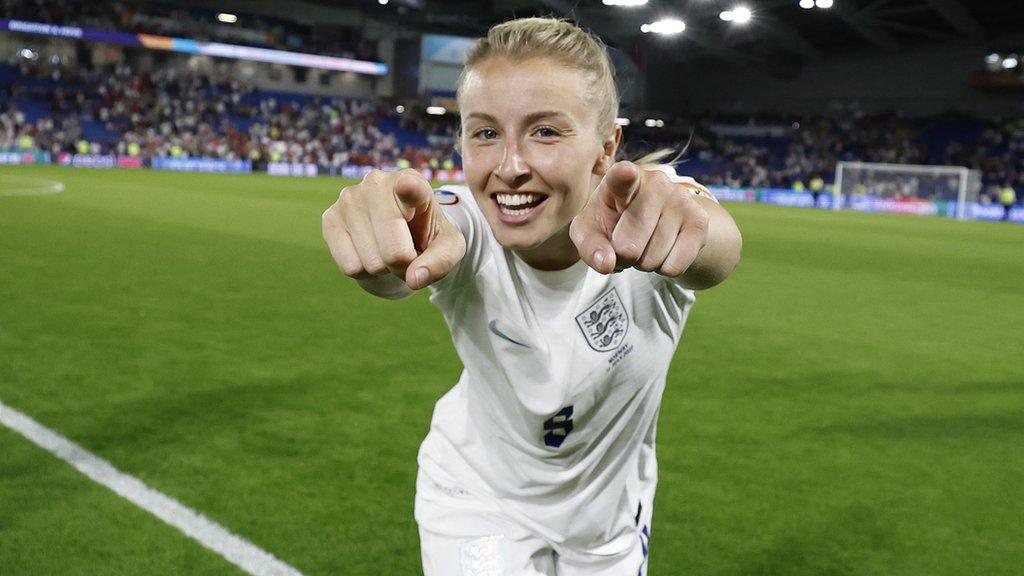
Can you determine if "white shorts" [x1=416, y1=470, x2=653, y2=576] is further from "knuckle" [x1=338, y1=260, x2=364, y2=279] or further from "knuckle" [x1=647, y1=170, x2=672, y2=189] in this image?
"knuckle" [x1=647, y1=170, x2=672, y2=189]

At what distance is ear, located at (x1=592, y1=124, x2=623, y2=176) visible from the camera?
2.02m

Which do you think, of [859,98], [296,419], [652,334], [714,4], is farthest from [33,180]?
[859,98]

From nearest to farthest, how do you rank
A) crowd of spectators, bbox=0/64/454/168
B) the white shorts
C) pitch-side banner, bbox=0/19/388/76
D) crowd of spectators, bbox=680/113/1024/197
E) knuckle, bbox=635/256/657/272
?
knuckle, bbox=635/256/657/272 → the white shorts → crowd of spectators, bbox=0/64/454/168 → crowd of spectators, bbox=680/113/1024/197 → pitch-side banner, bbox=0/19/388/76

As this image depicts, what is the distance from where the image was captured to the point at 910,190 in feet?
113

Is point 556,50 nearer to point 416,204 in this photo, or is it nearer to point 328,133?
point 416,204

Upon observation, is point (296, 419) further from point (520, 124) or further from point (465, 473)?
point (520, 124)

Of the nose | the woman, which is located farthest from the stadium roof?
the nose

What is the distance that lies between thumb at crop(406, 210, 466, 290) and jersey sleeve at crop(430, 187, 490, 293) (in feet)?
0.63

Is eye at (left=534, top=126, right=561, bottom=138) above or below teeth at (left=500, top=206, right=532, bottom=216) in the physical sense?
above

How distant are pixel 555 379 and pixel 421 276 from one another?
579 mm

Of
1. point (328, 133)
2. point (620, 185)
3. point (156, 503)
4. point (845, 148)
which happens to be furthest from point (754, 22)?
point (620, 185)

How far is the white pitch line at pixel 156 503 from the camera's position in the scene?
330 cm

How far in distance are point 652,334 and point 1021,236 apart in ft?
79.6

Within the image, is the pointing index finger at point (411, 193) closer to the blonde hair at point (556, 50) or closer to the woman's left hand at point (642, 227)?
the woman's left hand at point (642, 227)
